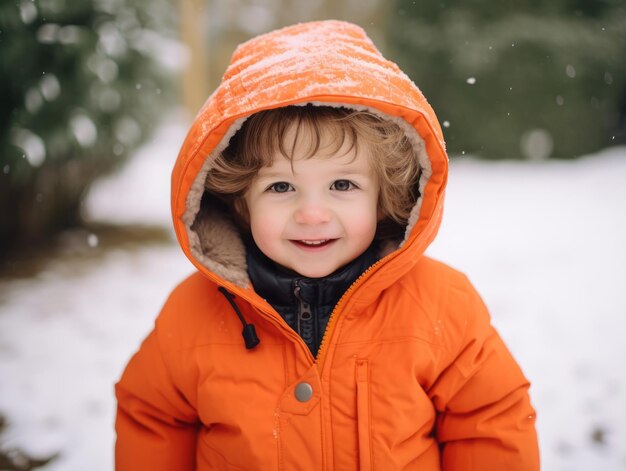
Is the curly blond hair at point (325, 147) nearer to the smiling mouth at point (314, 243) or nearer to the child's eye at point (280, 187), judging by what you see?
the child's eye at point (280, 187)

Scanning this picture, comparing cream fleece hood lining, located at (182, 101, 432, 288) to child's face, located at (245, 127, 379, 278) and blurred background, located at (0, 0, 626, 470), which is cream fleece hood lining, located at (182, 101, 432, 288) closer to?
child's face, located at (245, 127, 379, 278)

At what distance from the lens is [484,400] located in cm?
129

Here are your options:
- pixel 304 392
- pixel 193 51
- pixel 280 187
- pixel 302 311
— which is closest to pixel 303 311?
pixel 302 311

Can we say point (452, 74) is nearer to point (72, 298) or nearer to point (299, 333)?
point (72, 298)

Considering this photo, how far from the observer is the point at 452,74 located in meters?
7.83

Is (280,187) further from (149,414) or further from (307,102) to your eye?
(149,414)

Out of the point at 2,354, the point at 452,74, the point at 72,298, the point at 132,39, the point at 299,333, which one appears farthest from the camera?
the point at 452,74

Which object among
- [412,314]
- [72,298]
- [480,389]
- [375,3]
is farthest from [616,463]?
[375,3]

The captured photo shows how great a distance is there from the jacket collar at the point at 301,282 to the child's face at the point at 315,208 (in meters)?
0.03

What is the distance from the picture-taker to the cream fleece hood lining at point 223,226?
1.26 meters

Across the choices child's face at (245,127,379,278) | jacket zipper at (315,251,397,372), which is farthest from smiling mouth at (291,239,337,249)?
jacket zipper at (315,251,397,372)

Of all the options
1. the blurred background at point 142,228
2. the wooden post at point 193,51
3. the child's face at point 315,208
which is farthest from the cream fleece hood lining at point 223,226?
the wooden post at point 193,51

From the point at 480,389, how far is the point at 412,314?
9.2 inches

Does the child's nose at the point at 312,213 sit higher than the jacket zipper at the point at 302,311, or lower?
higher
